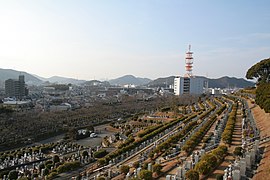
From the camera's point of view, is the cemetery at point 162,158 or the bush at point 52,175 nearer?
the cemetery at point 162,158

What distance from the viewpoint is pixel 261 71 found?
34.1 m

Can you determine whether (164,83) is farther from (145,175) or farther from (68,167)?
(145,175)

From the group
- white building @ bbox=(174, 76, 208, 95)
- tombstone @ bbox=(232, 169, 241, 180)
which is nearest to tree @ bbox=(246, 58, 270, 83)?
tombstone @ bbox=(232, 169, 241, 180)

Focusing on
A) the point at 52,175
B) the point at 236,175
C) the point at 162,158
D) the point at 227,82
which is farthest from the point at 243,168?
the point at 227,82

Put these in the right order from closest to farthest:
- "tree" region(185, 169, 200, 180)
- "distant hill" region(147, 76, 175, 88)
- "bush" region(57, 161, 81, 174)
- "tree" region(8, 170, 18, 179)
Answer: "tree" region(185, 169, 200, 180)
"bush" region(57, 161, 81, 174)
"tree" region(8, 170, 18, 179)
"distant hill" region(147, 76, 175, 88)

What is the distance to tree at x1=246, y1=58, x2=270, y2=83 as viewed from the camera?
3292 cm

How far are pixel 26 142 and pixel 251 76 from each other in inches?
1054

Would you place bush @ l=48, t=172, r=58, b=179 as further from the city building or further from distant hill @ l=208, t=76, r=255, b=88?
distant hill @ l=208, t=76, r=255, b=88

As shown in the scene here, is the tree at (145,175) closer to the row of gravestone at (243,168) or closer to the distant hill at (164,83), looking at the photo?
the row of gravestone at (243,168)

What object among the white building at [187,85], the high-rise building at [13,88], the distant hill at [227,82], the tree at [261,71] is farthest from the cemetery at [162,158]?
the distant hill at [227,82]

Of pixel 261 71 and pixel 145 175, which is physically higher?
pixel 261 71

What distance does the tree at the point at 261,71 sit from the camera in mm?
32925

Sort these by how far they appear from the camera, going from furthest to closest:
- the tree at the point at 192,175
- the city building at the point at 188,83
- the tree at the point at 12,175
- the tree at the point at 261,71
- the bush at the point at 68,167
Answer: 1. the city building at the point at 188,83
2. the tree at the point at 261,71
3. the tree at the point at 12,175
4. the bush at the point at 68,167
5. the tree at the point at 192,175

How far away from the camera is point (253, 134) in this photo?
14.9 meters
